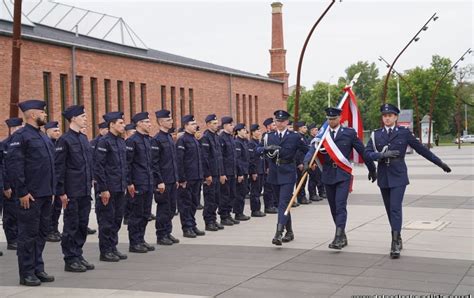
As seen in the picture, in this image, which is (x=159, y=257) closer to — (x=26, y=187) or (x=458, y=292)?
(x=26, y=187)

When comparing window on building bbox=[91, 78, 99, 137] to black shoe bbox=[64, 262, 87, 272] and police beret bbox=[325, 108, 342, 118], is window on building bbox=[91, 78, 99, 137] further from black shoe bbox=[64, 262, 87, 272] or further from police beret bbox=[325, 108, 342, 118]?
black shoe bbox=[64, 262, 87, 272]

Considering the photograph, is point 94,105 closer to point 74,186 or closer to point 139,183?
point 139,183

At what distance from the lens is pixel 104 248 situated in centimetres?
918

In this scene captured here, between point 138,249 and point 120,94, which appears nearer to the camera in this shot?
point 138,249

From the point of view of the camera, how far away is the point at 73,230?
8492 mm

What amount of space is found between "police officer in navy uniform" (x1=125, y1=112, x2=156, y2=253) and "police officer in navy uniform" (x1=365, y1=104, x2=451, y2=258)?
333 cm

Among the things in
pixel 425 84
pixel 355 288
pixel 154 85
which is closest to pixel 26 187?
pixel 355 288

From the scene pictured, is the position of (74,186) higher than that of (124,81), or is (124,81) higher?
(124,81)

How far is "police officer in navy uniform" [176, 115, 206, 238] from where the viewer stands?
11312 mm

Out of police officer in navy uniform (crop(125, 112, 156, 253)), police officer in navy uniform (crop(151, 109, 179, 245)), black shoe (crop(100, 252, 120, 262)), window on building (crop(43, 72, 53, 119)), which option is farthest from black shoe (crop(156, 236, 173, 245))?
window on building (crop(43, 72, 53, 119))

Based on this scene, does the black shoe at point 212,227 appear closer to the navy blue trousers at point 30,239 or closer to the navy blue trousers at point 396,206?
the navy blue trousers at point 396,206

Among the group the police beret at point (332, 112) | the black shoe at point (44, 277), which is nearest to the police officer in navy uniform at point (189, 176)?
the police beret at point (332, 112)

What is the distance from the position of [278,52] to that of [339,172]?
155ft

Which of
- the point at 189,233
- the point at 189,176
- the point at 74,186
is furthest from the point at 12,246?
the point at 189,176
